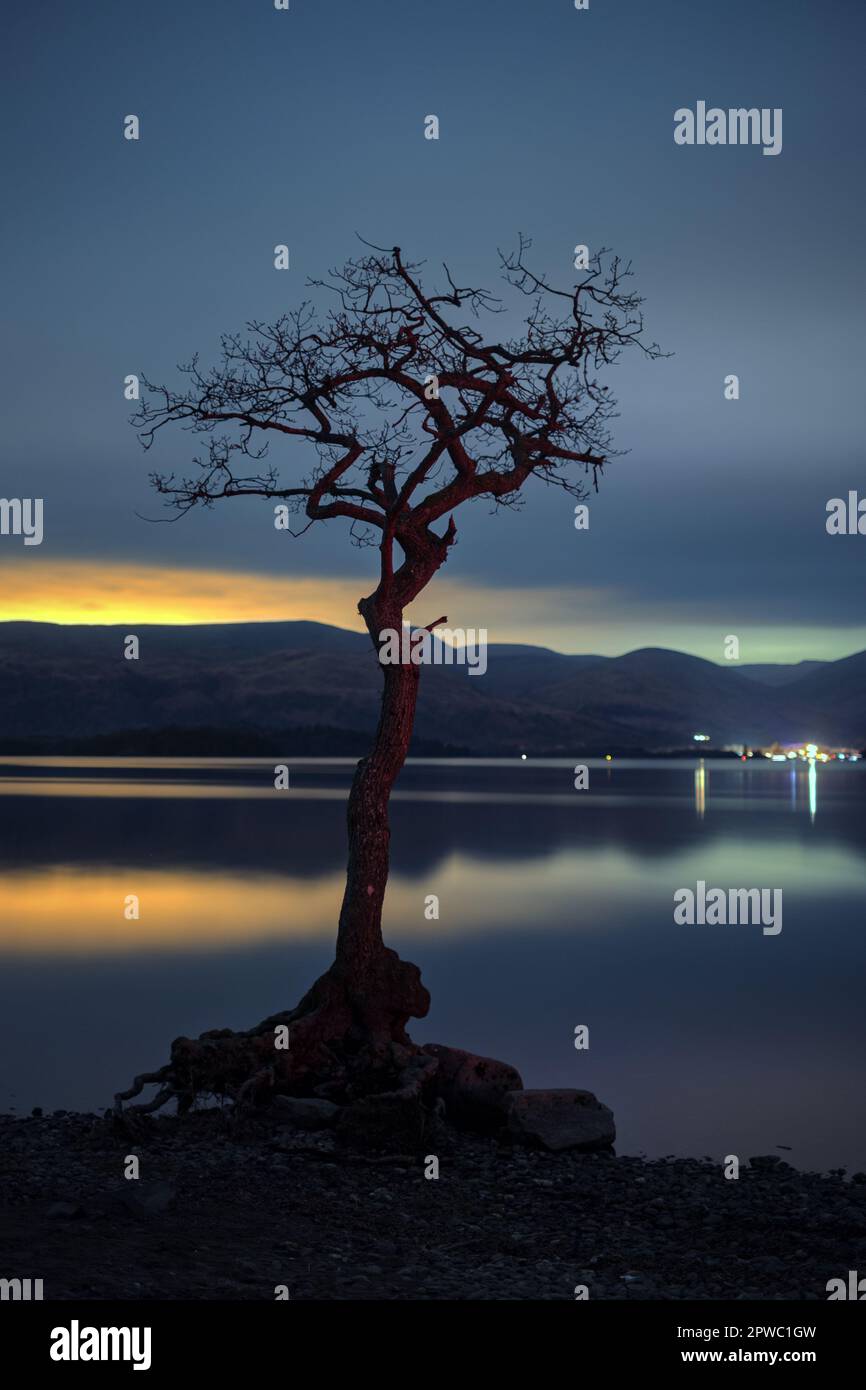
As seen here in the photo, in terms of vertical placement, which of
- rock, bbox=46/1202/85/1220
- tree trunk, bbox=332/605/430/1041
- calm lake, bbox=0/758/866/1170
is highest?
tree trunk, bbox=332/605/430/1041

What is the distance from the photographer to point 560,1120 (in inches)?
478

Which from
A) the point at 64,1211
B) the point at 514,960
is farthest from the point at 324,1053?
the point at 514,960

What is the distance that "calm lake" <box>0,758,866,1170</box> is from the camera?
593 inches

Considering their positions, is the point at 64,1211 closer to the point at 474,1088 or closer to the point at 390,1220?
the point at 390,1220

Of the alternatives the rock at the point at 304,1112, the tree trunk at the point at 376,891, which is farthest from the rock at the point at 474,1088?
the rock at the point at 304,1112

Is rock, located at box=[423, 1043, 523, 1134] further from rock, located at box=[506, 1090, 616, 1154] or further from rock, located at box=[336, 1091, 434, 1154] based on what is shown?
rock, located at box=[336, 1091, 434, 1154]

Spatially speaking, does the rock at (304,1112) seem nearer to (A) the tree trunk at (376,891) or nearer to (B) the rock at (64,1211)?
(A) the tree trunk at (376,891)

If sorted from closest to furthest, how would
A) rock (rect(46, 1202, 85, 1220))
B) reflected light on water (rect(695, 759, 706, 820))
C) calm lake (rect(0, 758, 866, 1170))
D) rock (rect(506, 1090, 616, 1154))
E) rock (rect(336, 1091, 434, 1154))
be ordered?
rock (rect(46, 1202, 85, 1220)) < rock (rect(336, 1091, 434, 1154)) < rock (rect(506, 1090, 616, 1154)) < calm lake (rect(0, 758, 866, 1170)) < reflected light on water (rect(695, 759, 706, 820))

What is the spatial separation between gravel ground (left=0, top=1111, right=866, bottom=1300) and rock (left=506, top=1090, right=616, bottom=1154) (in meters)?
0.19

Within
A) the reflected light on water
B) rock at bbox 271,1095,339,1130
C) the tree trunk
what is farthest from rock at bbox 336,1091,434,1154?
the reflected light on water
